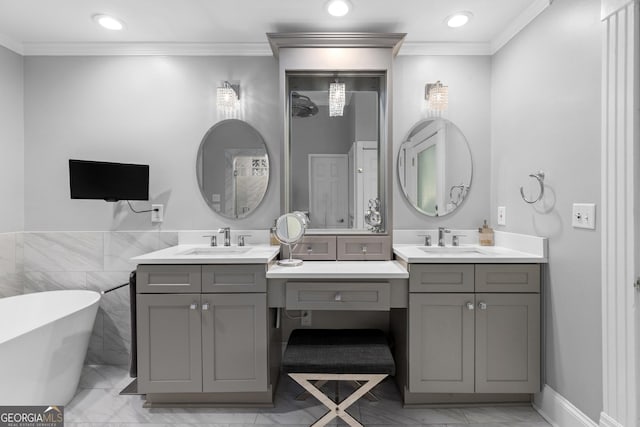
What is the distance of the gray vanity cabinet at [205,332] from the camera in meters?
1.93

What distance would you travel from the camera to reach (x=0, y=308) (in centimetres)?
228

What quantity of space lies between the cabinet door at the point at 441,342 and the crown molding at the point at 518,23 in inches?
66.1

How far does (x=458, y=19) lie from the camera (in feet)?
7.16

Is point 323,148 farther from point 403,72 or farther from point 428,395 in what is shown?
point 428,395

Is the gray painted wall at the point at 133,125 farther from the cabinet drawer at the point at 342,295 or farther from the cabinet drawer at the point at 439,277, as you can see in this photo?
the cabinet drawer at the point at 439,277

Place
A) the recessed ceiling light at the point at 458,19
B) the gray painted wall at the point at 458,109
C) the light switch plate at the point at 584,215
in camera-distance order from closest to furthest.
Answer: the light switch plate at the point at 584,215 → the recessed ceiling light at the point at 458,19 → the gray painted wall at the point at 458,109

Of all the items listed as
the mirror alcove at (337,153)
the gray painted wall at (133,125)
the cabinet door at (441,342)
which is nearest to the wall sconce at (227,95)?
the gray painted wall at (133,125)

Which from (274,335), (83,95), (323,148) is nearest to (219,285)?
(274,335)

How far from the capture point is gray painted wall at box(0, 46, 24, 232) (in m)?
2.41

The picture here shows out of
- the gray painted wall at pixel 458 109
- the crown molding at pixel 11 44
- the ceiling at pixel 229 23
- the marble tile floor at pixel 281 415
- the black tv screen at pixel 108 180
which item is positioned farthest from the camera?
the gray painted wall at pixel 458 109

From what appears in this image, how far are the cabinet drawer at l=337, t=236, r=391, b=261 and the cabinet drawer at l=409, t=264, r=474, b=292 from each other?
16.9 inches

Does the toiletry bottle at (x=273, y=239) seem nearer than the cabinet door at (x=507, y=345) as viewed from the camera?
No

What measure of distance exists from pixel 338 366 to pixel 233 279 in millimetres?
738

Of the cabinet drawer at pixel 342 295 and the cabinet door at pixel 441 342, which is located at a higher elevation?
the cabinet drawer at pixel 342 295
